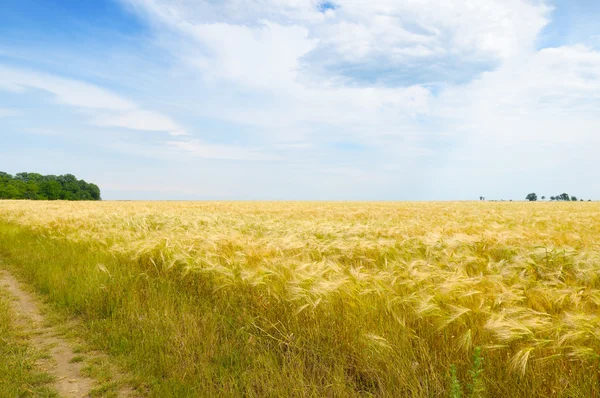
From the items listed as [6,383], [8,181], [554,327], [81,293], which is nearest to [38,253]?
[81,293]

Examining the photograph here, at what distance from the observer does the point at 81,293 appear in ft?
17.2

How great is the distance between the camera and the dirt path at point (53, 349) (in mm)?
3229

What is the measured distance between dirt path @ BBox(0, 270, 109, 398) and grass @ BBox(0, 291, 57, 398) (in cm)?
9

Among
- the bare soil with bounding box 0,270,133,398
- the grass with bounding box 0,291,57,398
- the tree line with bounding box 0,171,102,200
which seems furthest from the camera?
the tree line with bounding box 0,171,102,200

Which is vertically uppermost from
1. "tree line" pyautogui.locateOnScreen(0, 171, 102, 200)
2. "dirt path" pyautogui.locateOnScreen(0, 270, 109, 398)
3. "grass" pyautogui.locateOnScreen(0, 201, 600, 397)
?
"tree line" pyautogui.locateOnScreen(0, 171, 102, 200)

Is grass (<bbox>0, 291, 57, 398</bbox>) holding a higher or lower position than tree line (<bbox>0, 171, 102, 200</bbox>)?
lower

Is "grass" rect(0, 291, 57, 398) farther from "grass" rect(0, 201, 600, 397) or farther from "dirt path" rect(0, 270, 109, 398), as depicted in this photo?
"grass" rect(0, 201, 600, 397)

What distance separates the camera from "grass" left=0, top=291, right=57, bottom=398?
310cm

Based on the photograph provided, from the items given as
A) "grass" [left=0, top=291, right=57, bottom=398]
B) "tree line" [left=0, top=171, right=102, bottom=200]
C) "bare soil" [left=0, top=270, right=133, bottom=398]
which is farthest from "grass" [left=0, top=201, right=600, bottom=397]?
"tree line" [left=0, top=171, right=102, bottom=200]

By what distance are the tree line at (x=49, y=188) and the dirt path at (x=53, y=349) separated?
9227cm

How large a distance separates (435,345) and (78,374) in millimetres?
3191

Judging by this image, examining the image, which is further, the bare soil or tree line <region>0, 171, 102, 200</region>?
tree line <region>0, 171, 102, 200</region>

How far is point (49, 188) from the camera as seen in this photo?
8688 centimetres

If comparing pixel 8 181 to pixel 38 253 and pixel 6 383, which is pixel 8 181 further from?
pixel 6 383
